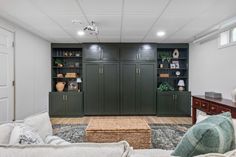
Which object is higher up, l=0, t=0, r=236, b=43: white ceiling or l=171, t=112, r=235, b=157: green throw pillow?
l=0, t=0, r=236, b=43: white ceiling

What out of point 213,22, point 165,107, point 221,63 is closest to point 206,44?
point 221,63

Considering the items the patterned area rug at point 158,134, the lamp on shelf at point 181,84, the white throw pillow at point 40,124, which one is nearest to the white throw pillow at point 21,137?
the white throw pillow at point 40,124

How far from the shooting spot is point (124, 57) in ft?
22.2

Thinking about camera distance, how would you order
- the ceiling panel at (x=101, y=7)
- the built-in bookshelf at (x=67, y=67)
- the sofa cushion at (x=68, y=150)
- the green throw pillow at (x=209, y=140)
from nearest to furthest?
the sofa cushion at (x=68, y=150) → the green throw pillow at (x=209, y=140) → the ceiling panel at (x=101, y=7) → the built-in bookshelf at (x=67, y=67)

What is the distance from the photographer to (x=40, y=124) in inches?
81.0

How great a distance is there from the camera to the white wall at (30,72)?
14.8ft

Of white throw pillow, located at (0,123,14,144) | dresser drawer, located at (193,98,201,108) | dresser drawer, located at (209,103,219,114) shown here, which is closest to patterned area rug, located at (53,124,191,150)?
dresser drawer, located at (193,98,201,108)

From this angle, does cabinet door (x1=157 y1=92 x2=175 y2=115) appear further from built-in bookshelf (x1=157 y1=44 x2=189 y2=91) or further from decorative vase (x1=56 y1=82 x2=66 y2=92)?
decorative vase (x1=56 y1=82 x2=66 y2=92)

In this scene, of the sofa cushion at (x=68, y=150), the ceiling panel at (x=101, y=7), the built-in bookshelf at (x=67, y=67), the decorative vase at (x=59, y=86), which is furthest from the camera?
the built-in bookshelf at (x=67, y=67)

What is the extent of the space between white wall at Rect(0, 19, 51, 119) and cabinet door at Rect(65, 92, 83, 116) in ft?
2.13

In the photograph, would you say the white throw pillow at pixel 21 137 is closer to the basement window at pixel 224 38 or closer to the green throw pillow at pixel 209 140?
the green throw pillow at pixel 209 140

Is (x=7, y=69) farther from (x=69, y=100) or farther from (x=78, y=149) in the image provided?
(x=78, y=149)

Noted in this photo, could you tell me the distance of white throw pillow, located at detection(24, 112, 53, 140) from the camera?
1954mm

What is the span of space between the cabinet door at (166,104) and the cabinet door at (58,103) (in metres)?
2.94
